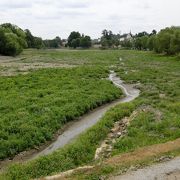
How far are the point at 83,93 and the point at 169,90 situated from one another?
9.18 m

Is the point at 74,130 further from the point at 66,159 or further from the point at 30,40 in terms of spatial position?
the point at 30,40

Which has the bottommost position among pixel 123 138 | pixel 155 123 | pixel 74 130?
pixel 74 130

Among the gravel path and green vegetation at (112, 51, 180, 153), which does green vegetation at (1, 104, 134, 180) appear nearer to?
green vegetation at (112, 51, 180, 153)

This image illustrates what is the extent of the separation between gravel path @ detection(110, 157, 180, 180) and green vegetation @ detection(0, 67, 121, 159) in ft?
22.9

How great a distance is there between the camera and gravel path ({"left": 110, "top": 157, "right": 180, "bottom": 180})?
523 inches

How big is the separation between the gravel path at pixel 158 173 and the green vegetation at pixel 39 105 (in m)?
6.99

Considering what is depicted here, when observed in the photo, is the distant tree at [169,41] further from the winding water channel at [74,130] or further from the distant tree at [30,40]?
the distant tree at [30,40]

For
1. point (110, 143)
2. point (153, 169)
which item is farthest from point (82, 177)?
point (110, 143)

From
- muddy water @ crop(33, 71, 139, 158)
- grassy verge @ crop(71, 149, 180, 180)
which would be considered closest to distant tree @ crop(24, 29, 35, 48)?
muddy water @ crop(33, 71, 139, 158)

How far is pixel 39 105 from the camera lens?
1053 inches

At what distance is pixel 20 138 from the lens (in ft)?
64.1

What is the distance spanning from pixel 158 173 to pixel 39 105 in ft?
47.7

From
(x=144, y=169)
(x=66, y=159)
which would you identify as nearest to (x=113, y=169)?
(x=144, y=169)

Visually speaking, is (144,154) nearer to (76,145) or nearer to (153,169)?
(153,169)
